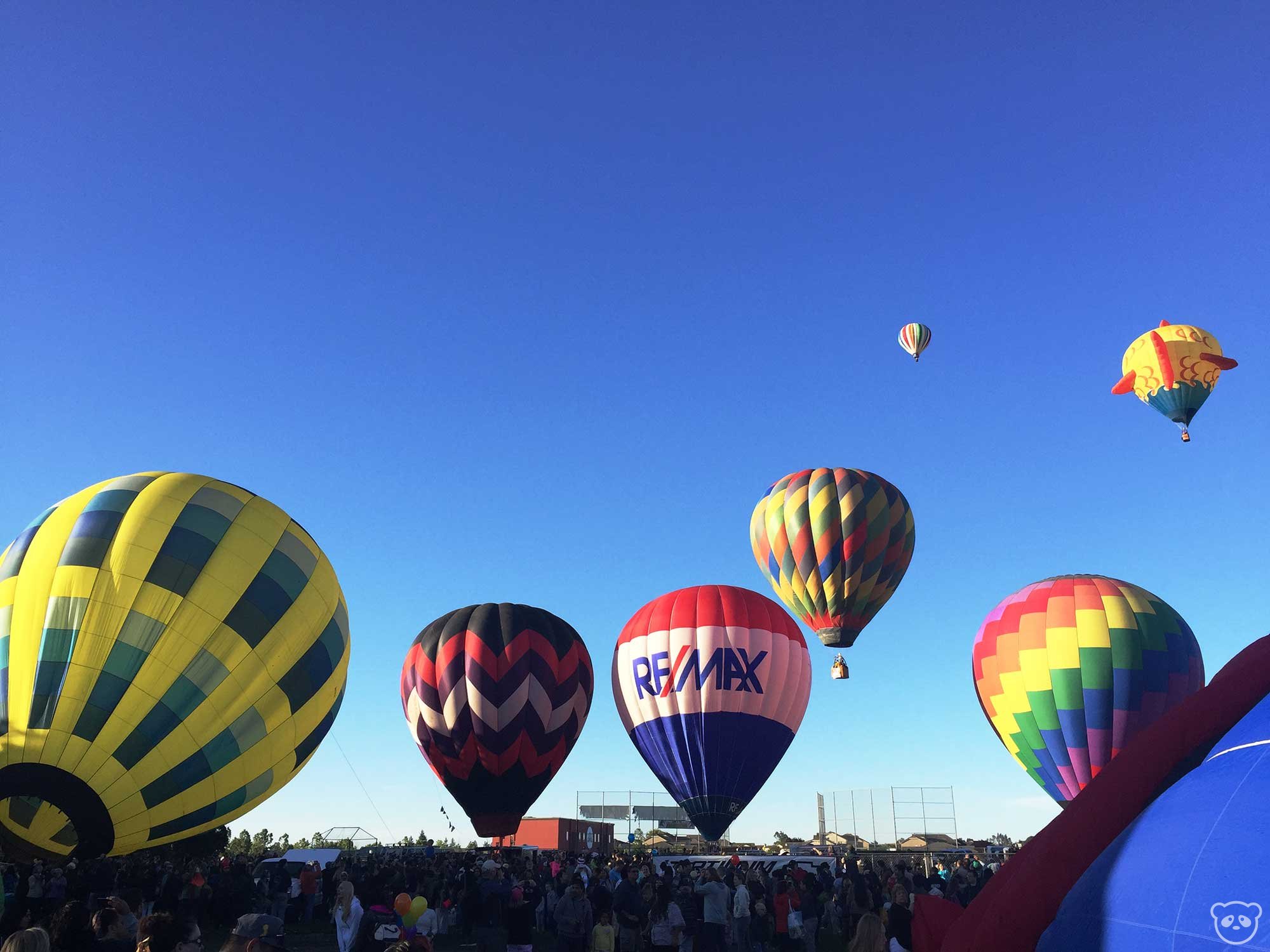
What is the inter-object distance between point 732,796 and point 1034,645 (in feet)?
32.6

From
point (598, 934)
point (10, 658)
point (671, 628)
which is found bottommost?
point (598, 934)

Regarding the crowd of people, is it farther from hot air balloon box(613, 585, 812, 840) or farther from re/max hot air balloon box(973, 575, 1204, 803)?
re/max hot air balloon box(973, 575, 1204, 803)

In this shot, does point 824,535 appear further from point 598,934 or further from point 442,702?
point 598,934

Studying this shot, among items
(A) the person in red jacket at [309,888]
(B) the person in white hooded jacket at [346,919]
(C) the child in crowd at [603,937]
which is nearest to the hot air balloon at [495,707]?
(A) the person in red jacket at [309,888]

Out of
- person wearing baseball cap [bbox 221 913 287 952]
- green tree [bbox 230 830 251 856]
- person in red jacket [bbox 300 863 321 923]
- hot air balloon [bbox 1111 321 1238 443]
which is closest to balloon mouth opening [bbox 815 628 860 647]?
hot air balloon [bbox 1111 321 1238 443]

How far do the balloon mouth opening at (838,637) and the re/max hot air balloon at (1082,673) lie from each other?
14.0 feet

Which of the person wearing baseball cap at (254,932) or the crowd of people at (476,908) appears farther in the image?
the crowd of people at (476,908)

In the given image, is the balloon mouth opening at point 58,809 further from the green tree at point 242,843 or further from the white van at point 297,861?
the green tree at point 242,843

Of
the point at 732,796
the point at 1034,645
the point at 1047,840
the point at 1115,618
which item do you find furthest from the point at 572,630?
the point at 1047,840

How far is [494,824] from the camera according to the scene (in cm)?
2736

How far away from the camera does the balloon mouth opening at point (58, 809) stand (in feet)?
42.4

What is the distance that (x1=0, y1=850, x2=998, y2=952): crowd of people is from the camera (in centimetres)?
591

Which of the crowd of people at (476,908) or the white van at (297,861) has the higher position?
the crowd of people at (476,908)

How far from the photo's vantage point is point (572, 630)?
1152 inches
